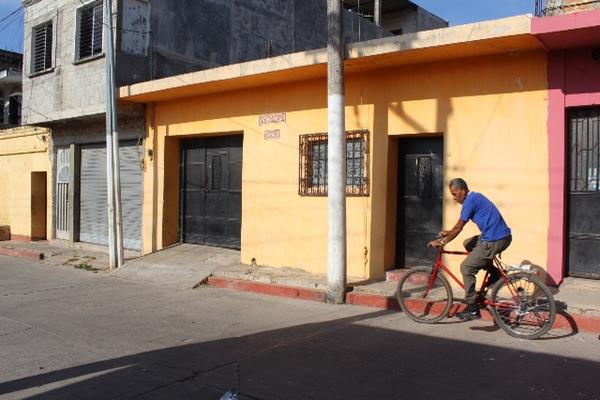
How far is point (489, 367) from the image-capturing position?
203 inches

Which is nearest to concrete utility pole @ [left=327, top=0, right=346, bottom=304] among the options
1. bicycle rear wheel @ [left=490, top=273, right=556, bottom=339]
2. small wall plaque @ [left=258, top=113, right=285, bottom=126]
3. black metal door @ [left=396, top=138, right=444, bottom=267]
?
black metal door @ [left=396, top=138, right=444, bottom=267]

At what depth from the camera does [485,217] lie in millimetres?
6270

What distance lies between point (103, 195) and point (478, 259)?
10.8 metres

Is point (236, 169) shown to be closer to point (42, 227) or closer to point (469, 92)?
point (469, 92)

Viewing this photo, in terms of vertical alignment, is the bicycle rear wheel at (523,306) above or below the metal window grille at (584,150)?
below

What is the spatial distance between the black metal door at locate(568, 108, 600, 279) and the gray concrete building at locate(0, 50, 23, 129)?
67.3 feet

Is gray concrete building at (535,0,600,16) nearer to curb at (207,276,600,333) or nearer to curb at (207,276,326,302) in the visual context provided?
curb at (207,276,600,333)

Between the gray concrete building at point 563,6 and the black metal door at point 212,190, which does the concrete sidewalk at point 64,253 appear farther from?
the gray concrete building at point 563,6

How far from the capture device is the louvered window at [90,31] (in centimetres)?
1356

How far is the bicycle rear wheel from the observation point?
5.97m

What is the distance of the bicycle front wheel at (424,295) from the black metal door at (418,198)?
2.01m

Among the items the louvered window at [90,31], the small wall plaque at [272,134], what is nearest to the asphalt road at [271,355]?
the small wall plaque at [272,134]

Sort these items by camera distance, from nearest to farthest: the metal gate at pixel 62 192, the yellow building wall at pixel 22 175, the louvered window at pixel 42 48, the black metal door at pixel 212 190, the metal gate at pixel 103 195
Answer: the black metal door at pixel 212 190 → the metal gate at pixel 103 195 → the louvered window at pixel 42 48 → the metal gate at pixel 62 192 → the yellow building wall at pixel 22 175

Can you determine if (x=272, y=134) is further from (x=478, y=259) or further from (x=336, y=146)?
(x=478, y=259)
